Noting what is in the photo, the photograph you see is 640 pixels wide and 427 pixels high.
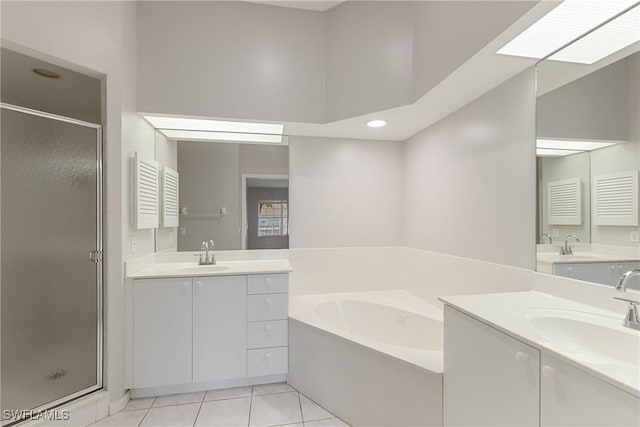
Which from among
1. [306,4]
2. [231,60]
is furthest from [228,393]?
[306,4]

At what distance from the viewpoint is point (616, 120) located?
1.20 metres

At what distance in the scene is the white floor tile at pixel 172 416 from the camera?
184 centimetres

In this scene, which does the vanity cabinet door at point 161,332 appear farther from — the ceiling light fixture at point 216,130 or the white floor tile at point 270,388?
the ceiling light fixture at point 216,130

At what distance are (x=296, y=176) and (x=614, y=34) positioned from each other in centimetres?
226

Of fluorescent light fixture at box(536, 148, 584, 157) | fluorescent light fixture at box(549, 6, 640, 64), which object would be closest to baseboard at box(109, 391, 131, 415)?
fluorescent light fixture at box(536, 148, 584, 157)

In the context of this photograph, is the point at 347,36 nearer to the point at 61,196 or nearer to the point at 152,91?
the point at 152,91

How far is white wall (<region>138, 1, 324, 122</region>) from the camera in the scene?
2205 mm

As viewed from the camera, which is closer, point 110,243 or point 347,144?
point 110,243

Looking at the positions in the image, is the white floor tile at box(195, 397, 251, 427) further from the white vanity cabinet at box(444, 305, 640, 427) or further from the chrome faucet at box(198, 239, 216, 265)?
the white vanity cabinet at box(444, 305, 640, 427)

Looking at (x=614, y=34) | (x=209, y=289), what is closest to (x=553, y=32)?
(x=614, y=34)

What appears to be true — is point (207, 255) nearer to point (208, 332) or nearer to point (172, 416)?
point (208, 332)

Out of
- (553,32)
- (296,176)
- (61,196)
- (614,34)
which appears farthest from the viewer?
(296,176)

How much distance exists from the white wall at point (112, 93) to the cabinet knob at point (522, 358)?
227 cm

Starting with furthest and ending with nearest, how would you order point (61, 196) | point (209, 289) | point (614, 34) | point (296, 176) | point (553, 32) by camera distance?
point (296, 176) < point (209, 289) < point (61, 196) < point (553, 32) < point (614, 34)
